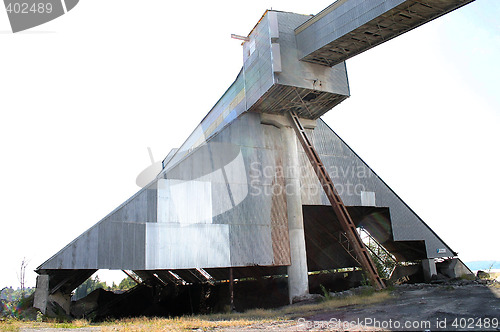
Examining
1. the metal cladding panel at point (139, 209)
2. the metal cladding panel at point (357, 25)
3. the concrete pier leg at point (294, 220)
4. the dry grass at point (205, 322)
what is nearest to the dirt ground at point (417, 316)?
the dry grass at point (205, 322)

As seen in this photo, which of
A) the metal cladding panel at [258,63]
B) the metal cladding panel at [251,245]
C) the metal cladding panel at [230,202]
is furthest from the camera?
the metal cladding panel at [258,63]

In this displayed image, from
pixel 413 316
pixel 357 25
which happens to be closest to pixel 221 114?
pixel 357 25

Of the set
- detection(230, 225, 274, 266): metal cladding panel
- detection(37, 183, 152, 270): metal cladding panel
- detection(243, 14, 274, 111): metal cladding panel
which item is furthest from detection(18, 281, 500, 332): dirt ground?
detection(243, 14, 274, 111): metal cladding panel

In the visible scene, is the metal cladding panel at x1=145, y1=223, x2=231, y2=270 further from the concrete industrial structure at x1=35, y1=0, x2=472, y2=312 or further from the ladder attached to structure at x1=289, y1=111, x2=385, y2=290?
the ladder attached to structure at x1=289, y1=111, x2=385, y2=290

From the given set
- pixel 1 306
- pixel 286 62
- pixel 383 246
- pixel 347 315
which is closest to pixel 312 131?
pixel 286 62

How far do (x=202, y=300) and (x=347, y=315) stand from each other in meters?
17.4

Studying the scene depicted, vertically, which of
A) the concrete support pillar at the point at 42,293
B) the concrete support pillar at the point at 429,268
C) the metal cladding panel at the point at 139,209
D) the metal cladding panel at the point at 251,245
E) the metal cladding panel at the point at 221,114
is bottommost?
the concrete support pillar at the point at 429,268

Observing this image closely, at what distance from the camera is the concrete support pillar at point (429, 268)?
93.7 ft

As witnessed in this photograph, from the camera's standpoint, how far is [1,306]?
698 inches

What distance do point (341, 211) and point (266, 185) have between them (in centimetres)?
477

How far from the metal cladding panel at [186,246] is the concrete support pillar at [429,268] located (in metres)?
16.8

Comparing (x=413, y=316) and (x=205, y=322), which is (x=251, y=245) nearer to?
(x=205, y=322)

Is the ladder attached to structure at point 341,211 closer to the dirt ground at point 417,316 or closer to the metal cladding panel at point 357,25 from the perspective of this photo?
the dirt ground at point 417,316

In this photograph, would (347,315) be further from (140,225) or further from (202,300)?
(202,300)
